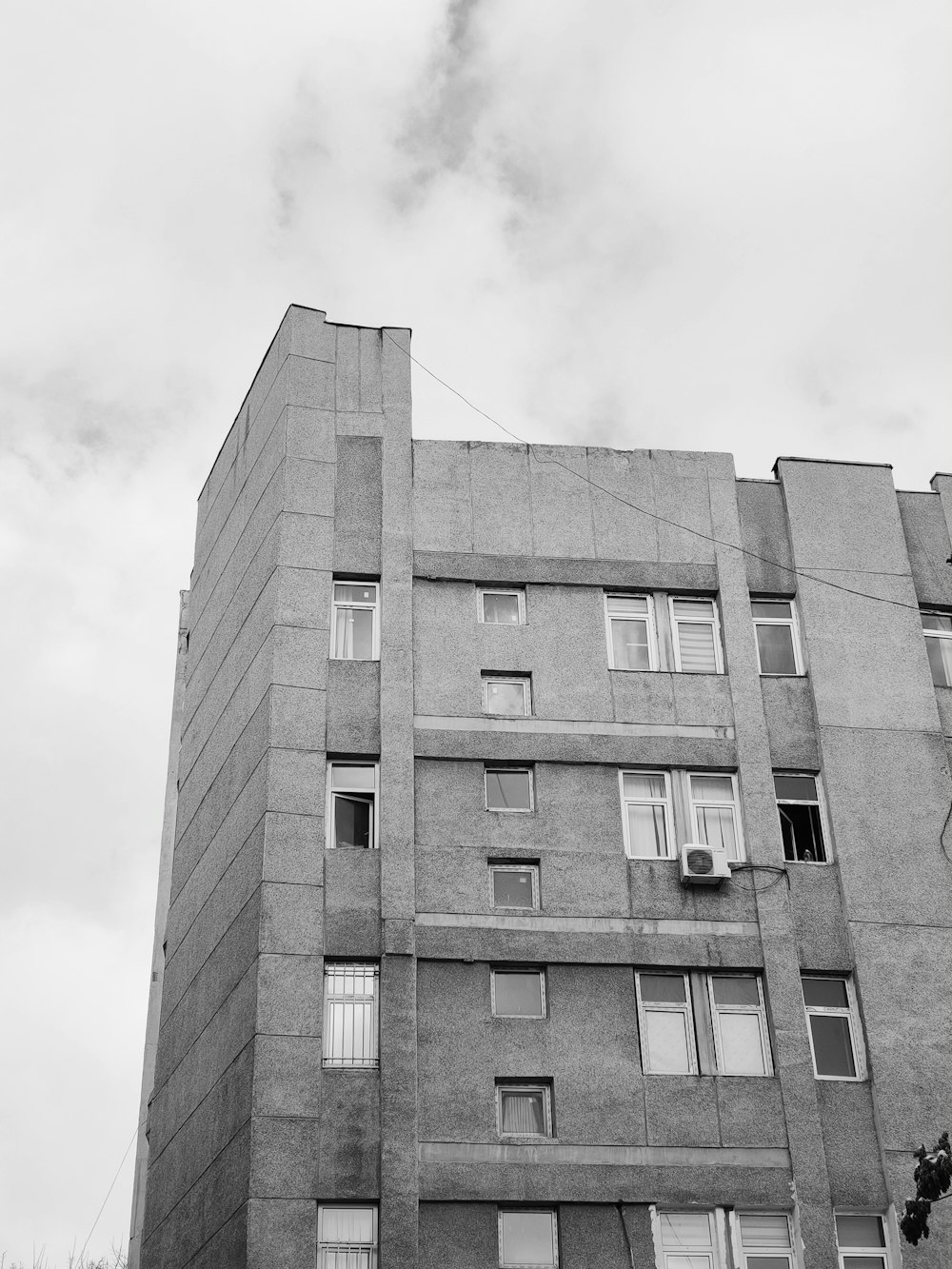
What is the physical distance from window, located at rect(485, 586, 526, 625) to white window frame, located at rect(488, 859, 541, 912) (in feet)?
14.2

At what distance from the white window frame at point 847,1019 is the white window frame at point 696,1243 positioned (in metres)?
2.61

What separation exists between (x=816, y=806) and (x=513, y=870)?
5.22 meters

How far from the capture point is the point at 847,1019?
24.1 meters

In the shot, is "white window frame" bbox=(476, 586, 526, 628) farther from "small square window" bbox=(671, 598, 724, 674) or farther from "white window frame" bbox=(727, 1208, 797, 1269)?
"white window frame" bbox=(727, 1208, 797, 1269)

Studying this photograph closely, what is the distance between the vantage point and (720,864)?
80.6 ft

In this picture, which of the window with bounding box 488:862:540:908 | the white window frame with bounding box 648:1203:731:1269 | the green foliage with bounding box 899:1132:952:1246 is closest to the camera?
the green foliage with bounding box 899:1132:952:1246

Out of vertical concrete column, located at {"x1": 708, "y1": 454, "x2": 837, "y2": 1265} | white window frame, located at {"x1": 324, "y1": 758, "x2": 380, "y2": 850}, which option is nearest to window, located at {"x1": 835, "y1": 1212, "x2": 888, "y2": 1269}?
vertical concrete column, located at {"x1": 708, "y1": 454, "x2": 837, "y2": 1265}

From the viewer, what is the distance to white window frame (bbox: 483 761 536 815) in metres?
25.1

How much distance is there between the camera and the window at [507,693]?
2609 cm

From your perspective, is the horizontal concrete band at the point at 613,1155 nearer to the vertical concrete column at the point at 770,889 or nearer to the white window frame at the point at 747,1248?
the vertical concrete column at the point at 770,889

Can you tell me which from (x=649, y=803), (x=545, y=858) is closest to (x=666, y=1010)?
(x=545, y=858)

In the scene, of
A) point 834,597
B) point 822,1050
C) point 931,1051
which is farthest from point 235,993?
point 834,597

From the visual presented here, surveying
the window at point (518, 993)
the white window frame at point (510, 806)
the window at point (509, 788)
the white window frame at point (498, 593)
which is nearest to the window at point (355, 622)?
the white window frame at point (498, 593)

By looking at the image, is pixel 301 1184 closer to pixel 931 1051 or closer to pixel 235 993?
pixel 235 993
